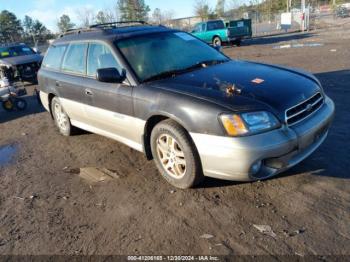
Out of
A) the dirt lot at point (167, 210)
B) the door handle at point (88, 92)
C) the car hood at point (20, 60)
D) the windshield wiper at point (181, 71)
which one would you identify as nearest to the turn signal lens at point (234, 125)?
the dirt lot at point (167, 210)

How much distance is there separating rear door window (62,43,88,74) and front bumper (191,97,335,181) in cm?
254

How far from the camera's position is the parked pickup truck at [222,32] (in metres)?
23.1

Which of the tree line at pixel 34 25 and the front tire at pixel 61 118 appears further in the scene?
the tree line at pixel 34 25

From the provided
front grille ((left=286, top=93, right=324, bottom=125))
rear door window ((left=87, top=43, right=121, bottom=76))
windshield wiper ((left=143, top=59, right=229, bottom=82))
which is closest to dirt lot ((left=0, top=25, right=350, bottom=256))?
front grille ((left=286, top=93, right=324, bottom=125))

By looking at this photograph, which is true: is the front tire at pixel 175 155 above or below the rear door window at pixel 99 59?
below

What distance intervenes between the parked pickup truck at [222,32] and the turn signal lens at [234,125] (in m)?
20.6

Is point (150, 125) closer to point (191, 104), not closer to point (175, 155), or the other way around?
point (175, 155)

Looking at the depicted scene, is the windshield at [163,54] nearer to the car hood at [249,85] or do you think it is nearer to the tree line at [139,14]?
the car hood at [249,85]

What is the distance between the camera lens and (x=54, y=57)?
628 centimetres

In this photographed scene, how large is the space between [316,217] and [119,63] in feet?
9.32

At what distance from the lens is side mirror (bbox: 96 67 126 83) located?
4.22 m

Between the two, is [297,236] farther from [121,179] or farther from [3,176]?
[3,176]

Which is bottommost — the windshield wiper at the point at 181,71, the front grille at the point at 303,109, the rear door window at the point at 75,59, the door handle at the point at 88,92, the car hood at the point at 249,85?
the front grille at the point at 303,109

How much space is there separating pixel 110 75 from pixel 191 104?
1212 mm
